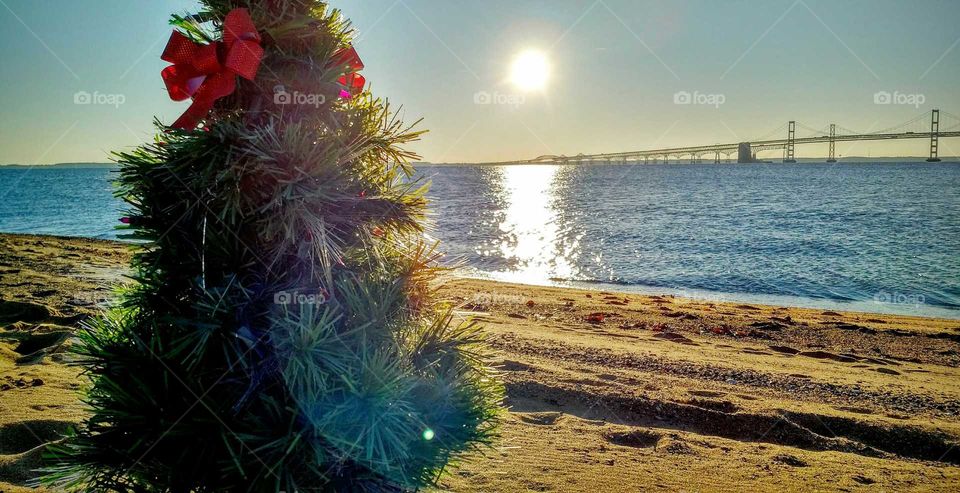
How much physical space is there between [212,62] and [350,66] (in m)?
0.48

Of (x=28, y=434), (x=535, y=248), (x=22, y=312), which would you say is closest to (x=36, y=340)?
(x=22, y=312)

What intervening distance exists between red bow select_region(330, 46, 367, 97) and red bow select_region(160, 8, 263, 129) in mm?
291

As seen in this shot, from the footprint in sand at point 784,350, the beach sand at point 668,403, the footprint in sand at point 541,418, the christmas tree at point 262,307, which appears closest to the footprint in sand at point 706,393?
the beach sand at point 668,403

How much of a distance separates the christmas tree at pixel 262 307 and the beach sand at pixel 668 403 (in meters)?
0.43

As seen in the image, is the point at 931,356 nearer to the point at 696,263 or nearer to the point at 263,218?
the point at 263,218

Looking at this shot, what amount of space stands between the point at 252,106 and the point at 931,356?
11742 millimetres

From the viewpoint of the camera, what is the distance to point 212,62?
1.74m

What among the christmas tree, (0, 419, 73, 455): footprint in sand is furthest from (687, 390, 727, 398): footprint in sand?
(0, 419, 73, 455): footprint in sand

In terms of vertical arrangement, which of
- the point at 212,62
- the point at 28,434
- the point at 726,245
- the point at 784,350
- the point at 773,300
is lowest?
the point at 773,300

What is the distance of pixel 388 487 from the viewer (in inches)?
74.9

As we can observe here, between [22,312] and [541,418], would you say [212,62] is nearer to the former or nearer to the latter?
[541,418]

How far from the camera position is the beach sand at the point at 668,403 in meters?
3.27

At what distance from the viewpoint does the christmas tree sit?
1.66m

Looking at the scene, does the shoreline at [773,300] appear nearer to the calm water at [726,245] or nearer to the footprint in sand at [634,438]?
the calm water at [726,245]
